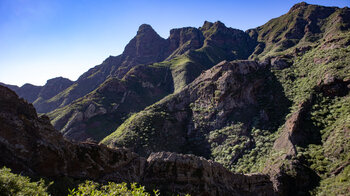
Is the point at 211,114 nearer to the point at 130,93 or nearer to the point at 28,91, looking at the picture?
the point at 130,93

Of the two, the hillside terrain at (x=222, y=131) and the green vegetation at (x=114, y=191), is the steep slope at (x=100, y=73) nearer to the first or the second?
the hillside terrain at (x=222, y=131)

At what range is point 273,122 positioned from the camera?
44.6 meters

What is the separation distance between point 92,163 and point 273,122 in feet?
129

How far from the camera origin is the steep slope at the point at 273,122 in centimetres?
2935

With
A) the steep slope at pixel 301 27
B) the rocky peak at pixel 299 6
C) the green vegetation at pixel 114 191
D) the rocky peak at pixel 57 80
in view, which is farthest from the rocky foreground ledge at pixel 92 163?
the rocky peak at pixel 299 6

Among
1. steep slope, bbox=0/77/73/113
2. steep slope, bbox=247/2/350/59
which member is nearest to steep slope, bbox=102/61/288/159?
steep slope, bbox=247/2/350/59

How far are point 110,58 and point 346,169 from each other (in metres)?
199

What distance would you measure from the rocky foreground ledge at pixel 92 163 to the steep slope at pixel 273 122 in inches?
314

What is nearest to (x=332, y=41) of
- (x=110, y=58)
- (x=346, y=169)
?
(x=346, y=169)

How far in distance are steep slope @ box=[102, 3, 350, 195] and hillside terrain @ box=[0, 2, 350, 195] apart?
0.61ft

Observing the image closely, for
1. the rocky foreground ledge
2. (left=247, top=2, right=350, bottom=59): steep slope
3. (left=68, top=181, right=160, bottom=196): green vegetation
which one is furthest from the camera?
(left=247, top=2, right=350, bottom=59): steep slope

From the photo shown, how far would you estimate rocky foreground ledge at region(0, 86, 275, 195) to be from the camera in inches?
648

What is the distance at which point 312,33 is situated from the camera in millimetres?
124812

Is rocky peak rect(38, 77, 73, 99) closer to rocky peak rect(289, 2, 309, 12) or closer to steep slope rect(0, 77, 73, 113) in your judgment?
steep slope rect(0, 77, 73, 113)
